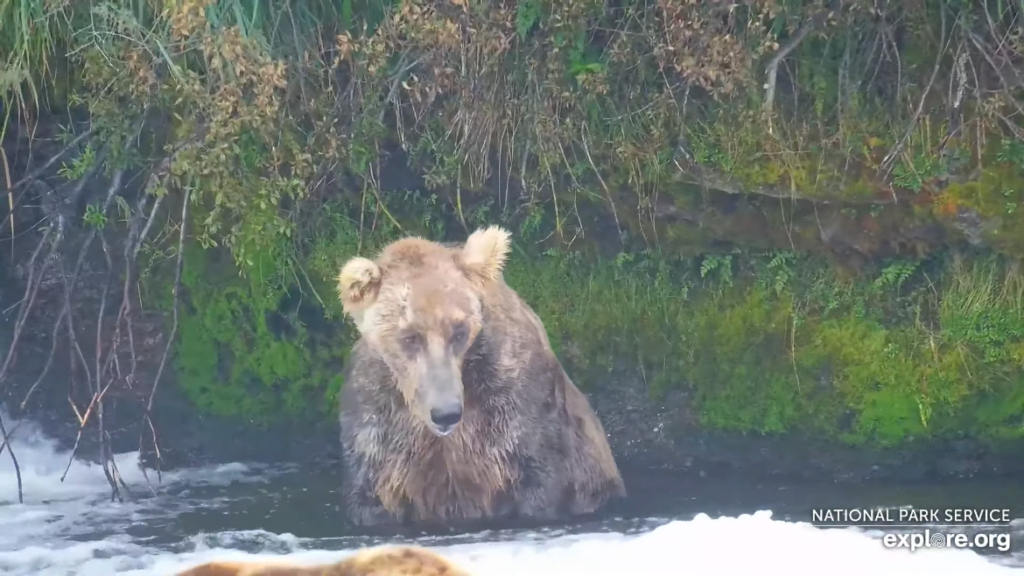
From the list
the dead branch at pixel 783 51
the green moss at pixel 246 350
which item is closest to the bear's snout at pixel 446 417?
the green moss at pixel 246 350

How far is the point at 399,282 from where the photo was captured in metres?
3.94

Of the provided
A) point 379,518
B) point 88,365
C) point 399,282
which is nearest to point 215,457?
point 88,365

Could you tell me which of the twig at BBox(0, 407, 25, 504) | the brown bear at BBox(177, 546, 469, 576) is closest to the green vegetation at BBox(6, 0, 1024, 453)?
the twig at BBox(0, 407, 25, 504)

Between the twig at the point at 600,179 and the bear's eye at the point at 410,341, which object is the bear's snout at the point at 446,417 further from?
the twig at the point at 600,179

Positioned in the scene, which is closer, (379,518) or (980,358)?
(379,518)

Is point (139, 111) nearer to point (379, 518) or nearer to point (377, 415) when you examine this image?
point (377, 415)

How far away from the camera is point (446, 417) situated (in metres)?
3.62

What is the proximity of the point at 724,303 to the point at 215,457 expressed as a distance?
2327 mm

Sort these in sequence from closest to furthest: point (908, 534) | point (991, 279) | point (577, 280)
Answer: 1. point (908, 534)
2. point (991, 279)
3. point (577, 280)

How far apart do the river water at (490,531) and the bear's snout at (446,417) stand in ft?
1.64

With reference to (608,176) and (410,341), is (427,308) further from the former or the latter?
(608,176)

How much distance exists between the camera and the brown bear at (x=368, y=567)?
3.60 m

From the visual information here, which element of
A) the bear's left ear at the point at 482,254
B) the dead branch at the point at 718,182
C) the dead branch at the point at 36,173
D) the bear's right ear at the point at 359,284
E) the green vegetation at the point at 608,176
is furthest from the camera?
the dead branch at the point at 36,173

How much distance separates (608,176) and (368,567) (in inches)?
74.6
